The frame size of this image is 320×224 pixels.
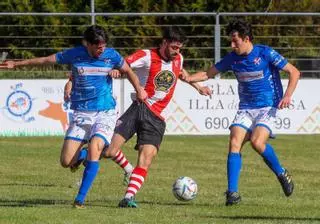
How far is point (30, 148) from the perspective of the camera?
1950 centimetres

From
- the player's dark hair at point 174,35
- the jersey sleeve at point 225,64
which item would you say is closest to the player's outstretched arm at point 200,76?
the jersey sleeve at point 225,64

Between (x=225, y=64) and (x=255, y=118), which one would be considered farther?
(x=225, y=64)

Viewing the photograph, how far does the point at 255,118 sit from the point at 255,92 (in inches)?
11.1

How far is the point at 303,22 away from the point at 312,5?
473 centimetres

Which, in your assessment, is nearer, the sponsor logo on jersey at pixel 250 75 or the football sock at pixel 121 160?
the sponsor logo on jersey at pixel 250 75

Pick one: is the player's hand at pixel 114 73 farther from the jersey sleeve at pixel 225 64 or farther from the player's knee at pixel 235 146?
the player's knee at pixel 235 146

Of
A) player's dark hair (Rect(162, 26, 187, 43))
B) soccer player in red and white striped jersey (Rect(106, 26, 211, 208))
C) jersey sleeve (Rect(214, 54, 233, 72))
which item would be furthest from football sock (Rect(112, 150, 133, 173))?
player's dark hair (Rect(162, 26, 187, 43))

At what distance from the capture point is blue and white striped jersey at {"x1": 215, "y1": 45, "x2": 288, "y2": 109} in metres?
11.6

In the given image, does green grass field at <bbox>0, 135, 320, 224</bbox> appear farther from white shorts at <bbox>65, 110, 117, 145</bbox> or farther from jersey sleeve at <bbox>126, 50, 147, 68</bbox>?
jersey sleeve at <bbox>126, 50, 147, 68</bbox>

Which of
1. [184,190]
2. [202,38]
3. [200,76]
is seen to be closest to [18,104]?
[202,38]

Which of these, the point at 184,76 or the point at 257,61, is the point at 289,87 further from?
the point at 184,76

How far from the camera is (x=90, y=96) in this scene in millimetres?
11188

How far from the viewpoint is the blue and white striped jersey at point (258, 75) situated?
11.6 metres

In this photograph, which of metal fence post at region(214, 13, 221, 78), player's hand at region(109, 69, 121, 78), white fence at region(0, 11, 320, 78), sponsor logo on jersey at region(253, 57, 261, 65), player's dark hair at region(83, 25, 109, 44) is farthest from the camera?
white fence at region(0, 11, 320, 78)
